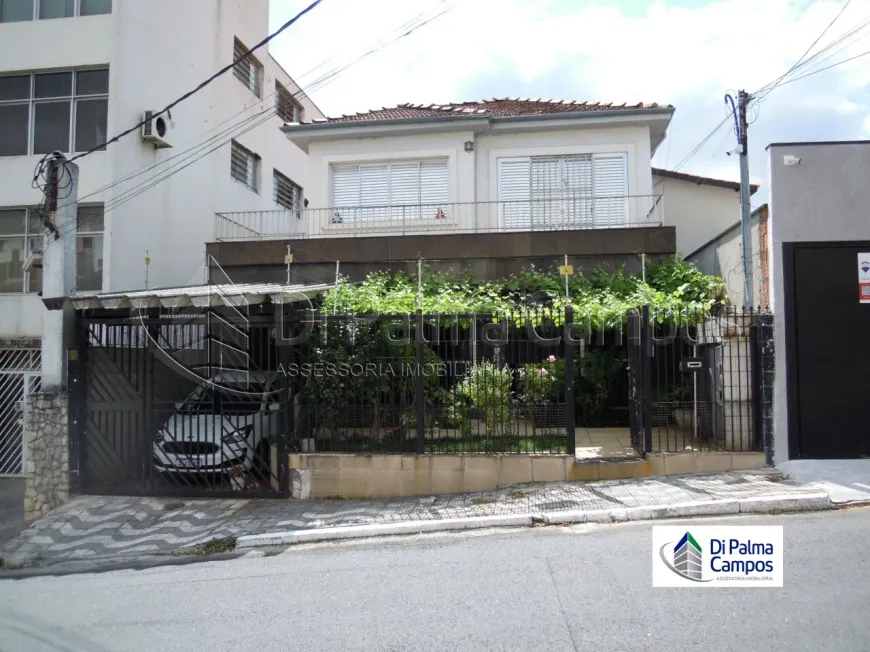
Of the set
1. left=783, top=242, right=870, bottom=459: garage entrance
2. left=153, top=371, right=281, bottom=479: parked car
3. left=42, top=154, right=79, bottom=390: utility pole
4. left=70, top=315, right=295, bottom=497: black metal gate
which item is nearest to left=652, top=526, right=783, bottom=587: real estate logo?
left=783, top=242, right=870, bottom=459: garage entrance

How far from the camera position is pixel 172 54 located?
14.0 m

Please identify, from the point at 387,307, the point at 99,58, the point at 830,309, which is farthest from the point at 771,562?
the point at 99,58

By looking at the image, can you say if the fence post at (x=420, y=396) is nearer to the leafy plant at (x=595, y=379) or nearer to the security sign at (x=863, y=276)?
the leafy plant at (x=595, y=379)

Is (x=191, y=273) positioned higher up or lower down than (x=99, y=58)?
lower down

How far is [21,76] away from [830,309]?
15.7 m

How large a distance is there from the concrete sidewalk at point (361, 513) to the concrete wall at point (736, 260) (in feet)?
8.77

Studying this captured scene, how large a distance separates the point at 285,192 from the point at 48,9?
8450mm

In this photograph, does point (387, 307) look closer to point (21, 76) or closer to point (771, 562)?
point (771, 562)

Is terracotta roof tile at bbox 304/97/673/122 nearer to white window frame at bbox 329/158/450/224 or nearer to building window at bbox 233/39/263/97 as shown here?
white window frame at bbox 329/158/450/224

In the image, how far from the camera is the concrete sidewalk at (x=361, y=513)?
6477 mm

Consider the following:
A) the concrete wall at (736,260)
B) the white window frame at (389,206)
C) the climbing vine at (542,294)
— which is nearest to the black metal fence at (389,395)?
the climbing vine at (542,294)

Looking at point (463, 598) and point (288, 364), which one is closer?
point (463, 598)

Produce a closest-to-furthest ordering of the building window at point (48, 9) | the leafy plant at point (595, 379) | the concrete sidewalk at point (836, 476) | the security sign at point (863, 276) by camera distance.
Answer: the concrete sidewalk at point (836, 476)
the security sign at point (863, 276)
the leafy plant at point (595, 379)
the building window at point (48, 9)

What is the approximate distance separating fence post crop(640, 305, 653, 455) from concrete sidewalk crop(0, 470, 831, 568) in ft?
1.98
